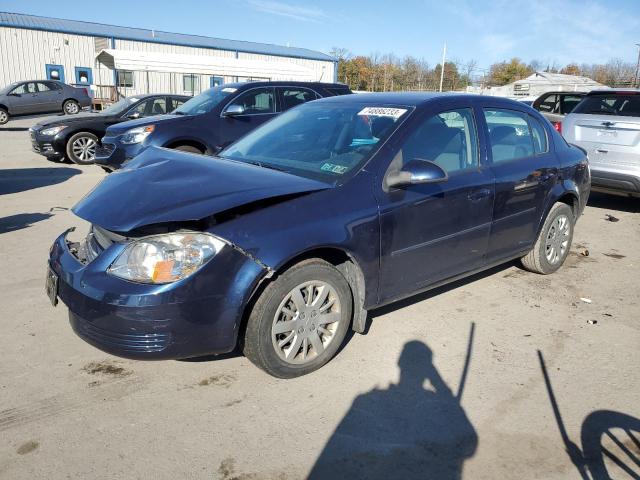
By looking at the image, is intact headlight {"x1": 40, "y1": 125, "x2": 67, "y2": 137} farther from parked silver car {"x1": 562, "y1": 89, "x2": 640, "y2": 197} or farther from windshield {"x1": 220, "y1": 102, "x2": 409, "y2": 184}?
parked silver car {"x1": 562, "y1": 89, "x2": 640, "y2": 197}

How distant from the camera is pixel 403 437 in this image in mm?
2734

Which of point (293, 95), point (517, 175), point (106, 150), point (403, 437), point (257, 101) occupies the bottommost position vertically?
point (403, 437)

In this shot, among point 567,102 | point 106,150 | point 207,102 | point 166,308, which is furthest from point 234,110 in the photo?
point 567,102

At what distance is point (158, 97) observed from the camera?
11.7 m

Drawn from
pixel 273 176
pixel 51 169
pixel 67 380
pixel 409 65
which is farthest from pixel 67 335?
pixel 409 65

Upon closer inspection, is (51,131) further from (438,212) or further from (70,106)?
(70,106)

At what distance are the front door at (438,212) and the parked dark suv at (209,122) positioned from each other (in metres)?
4.90

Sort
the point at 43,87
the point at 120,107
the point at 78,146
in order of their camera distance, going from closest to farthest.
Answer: the point at 78,146 < the point at 120,107 < the point at 43,87

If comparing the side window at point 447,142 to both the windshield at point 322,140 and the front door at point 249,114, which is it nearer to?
the windshield at point 322,140

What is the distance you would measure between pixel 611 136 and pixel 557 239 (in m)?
3.30

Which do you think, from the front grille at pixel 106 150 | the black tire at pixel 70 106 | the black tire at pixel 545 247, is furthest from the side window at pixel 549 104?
the black tire at pixel 70 106

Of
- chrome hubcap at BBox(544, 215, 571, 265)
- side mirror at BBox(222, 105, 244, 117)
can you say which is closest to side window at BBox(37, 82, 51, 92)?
side mirror at BBox(222, 105, 244, 117)

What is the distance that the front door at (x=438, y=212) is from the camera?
3.50m

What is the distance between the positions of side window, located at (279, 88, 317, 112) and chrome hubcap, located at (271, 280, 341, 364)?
6436mm
